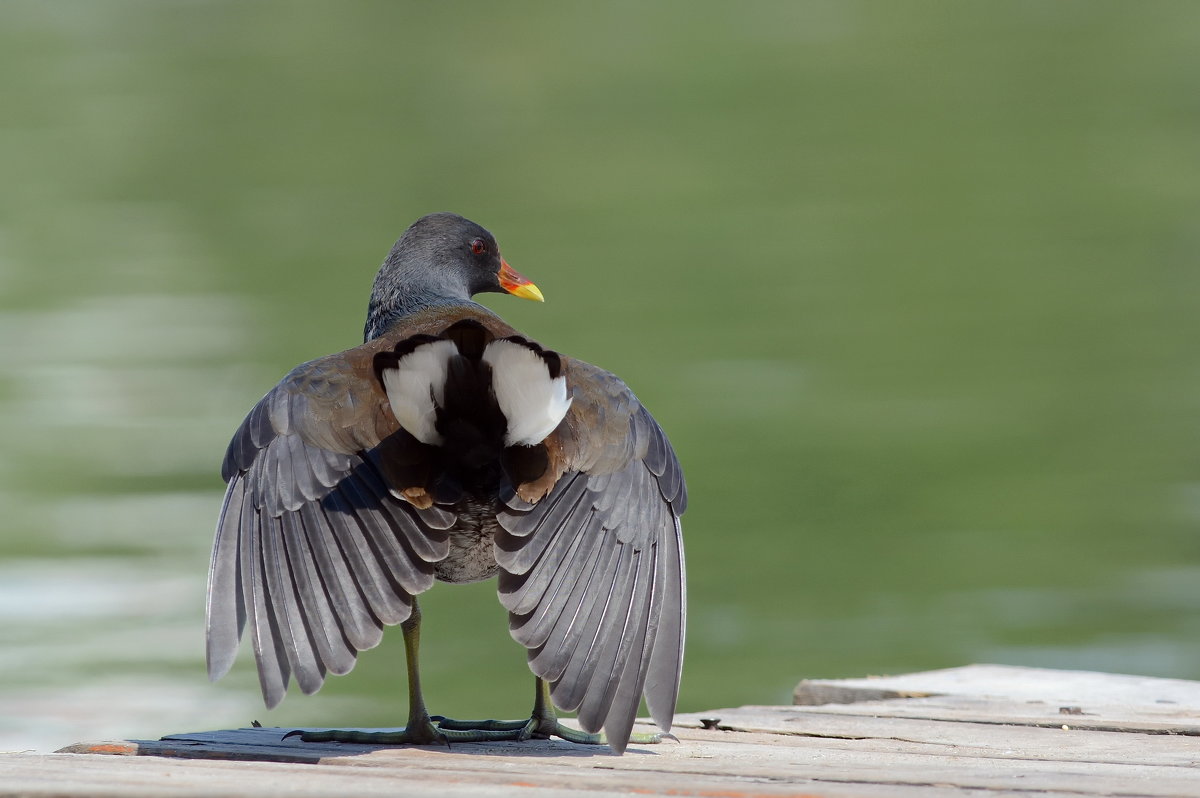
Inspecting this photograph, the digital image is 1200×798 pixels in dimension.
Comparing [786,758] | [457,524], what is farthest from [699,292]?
[786,758]

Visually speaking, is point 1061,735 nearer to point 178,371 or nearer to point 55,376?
point 178,371

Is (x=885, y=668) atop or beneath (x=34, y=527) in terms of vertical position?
beneath

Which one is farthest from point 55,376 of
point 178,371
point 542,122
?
point 542,122

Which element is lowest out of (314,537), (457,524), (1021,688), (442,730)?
(442,730)

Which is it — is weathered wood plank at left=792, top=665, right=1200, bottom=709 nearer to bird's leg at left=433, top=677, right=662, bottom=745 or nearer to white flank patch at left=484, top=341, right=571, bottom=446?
bird's leg at left=433, top=677, right=662, bottom=745

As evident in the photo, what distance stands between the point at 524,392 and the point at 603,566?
0.45 m

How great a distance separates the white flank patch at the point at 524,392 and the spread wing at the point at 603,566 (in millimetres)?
163

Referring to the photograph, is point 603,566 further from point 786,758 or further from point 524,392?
point 786,758

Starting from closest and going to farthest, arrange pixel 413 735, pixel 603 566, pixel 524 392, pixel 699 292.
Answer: pixel 524 392
pixel 603 566
pixel 413 735
pixel 699 292

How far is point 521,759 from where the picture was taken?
3764 millimetres

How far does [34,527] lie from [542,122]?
20092 mm

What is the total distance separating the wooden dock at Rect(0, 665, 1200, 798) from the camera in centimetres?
321

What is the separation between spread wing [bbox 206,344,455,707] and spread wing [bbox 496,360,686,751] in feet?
0.76

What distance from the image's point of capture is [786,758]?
3.85m
